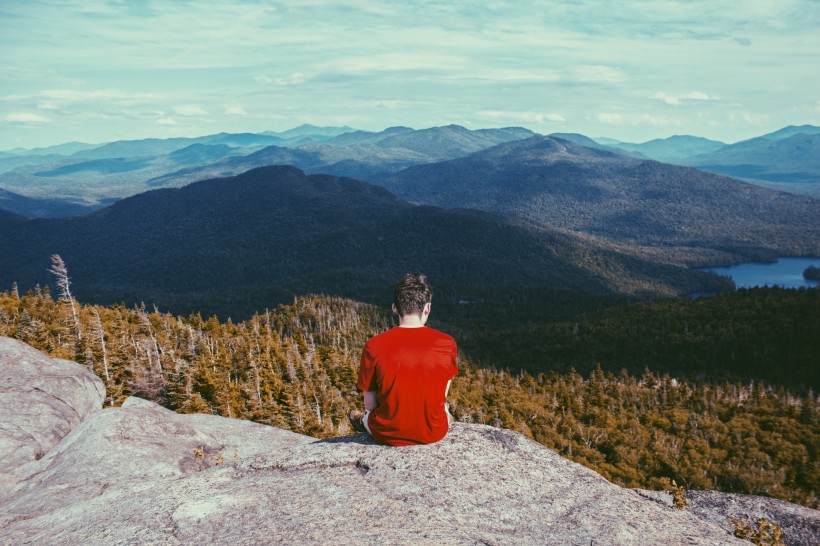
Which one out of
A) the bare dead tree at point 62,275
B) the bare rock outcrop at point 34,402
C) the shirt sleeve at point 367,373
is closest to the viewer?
the shirt sleeve at point 367,373

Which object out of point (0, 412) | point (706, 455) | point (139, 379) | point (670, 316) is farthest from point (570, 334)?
point (0, 412)

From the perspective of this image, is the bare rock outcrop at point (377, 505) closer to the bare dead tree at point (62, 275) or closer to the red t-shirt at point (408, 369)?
the red t-shirt at point (408, 369)

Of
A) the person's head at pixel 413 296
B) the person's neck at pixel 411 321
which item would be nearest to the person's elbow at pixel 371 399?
the person's neck at pixel 411 321

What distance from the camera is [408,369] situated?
13.8 m

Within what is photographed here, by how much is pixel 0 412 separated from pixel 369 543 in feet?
89.8

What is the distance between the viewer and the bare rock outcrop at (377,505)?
1232cm

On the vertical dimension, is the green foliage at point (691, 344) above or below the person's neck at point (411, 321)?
below

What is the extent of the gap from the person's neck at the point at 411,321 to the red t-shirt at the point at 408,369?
5.2 inches

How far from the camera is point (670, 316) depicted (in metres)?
190

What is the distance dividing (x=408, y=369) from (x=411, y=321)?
1.32m

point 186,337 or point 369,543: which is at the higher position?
point 369,543

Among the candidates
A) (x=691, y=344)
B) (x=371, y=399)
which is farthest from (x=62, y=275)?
(x=691, y=344)

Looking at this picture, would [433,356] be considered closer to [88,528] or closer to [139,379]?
[88,528]

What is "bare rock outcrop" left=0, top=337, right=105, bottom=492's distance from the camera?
25734 mm
